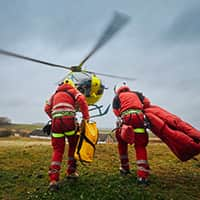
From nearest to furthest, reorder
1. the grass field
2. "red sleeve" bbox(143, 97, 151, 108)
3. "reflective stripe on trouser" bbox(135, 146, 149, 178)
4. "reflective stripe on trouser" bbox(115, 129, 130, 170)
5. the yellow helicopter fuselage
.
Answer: the grass field < "reflective stripe on trouser" bbox(135, 146, 149, 178) < "red sleeve" bbox(143, 97, 151, 108) < "reflective stripe on trouser" bbox(115, 129, 130, 170) < the yellow helicopter fuselage

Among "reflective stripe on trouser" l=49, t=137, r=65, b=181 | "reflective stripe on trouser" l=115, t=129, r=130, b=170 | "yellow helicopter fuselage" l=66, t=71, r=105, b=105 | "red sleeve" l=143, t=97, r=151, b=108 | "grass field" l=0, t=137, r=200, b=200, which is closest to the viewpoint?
"grass field" l=0, t=137, r=200, b=200

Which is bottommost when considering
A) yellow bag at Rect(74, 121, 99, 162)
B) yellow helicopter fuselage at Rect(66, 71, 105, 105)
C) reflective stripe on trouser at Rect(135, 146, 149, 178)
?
reflective stripe on trouser at Rect(135, 146, 149, 178)

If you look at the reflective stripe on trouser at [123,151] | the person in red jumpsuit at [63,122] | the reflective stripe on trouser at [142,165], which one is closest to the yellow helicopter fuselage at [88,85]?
the person in red jumpsuit at [63,122]

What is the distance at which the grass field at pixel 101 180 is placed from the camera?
6.60 metres

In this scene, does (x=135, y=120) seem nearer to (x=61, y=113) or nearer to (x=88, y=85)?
(x=61, y=113)

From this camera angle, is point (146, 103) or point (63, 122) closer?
point (63, 122)

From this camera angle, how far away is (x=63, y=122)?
745 cm

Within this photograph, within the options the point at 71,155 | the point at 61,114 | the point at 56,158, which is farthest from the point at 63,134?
the point at 71,155

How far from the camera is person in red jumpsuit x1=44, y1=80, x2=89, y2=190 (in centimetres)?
720

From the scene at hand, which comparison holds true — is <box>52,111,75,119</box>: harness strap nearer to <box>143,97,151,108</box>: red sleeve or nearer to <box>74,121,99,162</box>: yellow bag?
<box>74,121,99,162</box>: yellow bag

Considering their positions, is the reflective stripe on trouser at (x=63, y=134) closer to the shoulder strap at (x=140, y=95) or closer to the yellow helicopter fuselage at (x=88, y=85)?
the shoulder strap at (x=140, y=95)

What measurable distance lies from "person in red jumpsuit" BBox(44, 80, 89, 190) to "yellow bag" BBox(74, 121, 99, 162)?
0.25m

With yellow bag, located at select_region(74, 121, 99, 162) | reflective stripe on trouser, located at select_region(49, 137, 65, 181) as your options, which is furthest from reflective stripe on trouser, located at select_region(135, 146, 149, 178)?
reflective stripe on trouser, located at select_region(49, 137, 65, 181)

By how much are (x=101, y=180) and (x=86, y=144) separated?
1179 mm
